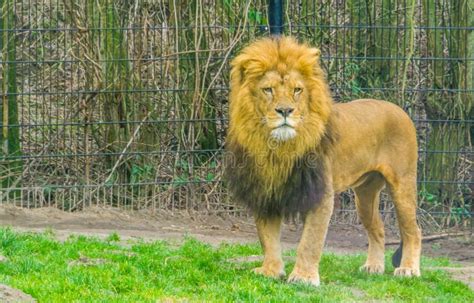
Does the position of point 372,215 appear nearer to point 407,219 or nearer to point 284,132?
point 407,219

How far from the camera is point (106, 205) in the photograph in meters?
12.1

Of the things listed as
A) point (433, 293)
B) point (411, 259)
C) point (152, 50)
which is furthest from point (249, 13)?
point (433, 293)

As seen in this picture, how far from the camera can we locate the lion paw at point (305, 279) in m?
7.70

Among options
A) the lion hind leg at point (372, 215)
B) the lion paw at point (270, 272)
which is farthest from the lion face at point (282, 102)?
the lion hind leg at point (372, 215)

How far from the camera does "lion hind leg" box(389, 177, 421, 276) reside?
8.98m

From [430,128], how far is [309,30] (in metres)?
1.89

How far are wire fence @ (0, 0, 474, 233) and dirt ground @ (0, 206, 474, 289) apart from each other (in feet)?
0.75

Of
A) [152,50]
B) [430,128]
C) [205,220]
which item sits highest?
[152,50]

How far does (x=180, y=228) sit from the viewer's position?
1145cm

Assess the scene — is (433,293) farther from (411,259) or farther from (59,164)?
(59,164)

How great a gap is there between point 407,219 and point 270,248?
5.34 feet

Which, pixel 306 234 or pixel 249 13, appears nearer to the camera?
pixel 306 234

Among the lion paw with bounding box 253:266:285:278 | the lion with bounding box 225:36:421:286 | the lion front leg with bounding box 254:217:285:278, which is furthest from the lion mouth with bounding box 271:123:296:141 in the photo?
the lion paw with bounding box 253:266:285:278

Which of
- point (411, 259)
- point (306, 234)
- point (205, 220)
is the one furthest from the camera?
A: point (205, 220)
